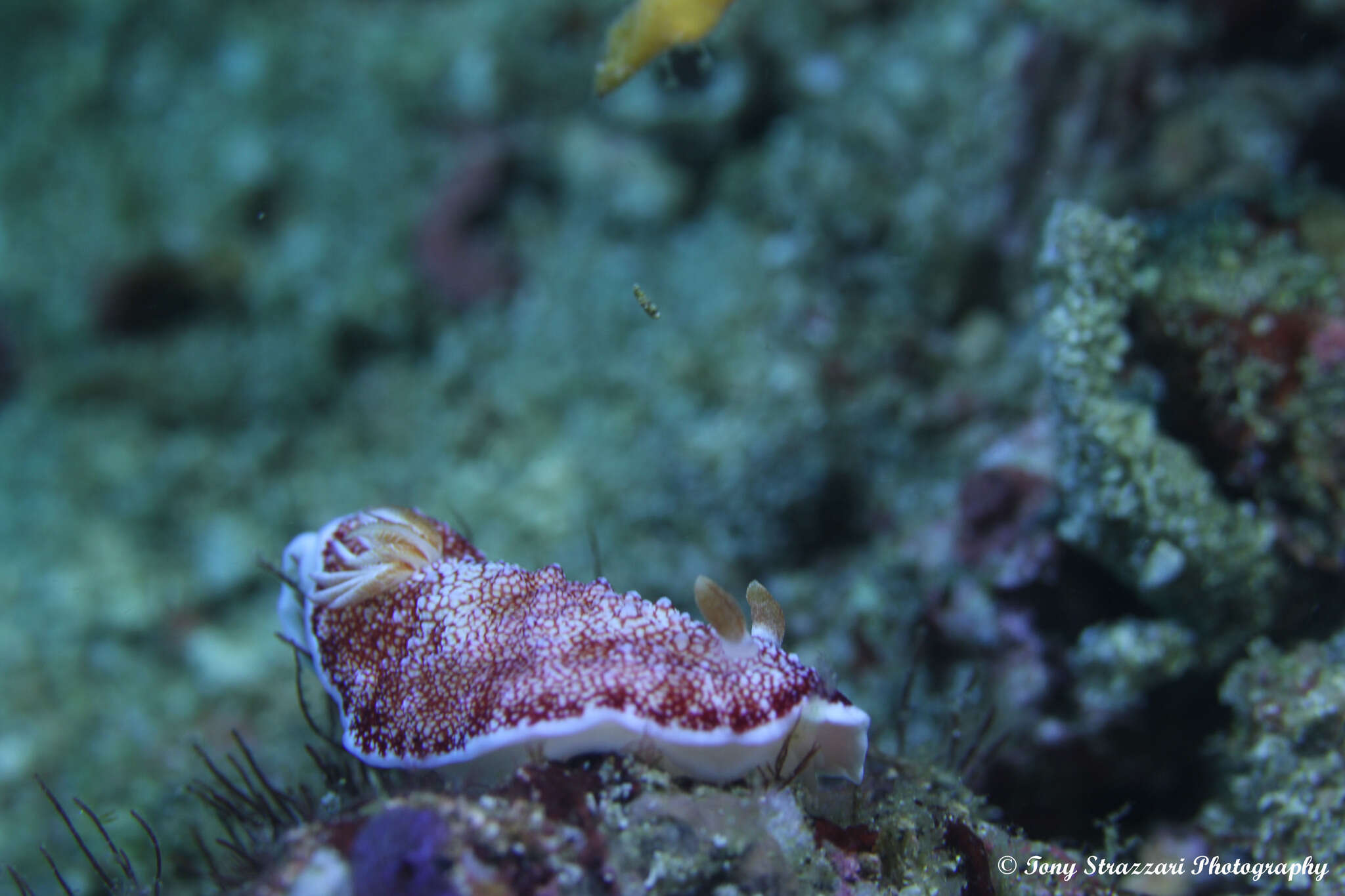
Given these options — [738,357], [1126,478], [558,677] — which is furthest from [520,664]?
[738,357]

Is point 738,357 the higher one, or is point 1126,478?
point 738,357

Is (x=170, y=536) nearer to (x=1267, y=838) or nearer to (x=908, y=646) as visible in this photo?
(x=908, y=646)

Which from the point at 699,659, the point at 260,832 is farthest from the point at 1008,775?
the point at 260,832

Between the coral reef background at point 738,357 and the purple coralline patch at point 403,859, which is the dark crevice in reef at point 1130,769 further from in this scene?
the purple coralline patch at point 403,859

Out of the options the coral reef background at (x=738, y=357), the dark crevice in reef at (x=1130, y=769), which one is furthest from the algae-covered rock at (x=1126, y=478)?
the dark crevice in reef at (x=1130, y=769)

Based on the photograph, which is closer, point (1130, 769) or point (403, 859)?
point (403, 859)

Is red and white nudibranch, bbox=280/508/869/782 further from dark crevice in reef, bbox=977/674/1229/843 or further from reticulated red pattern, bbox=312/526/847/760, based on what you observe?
dark crevice in reef, bbox=977/674/1229/843

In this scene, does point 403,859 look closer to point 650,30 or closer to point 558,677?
point 558,677
